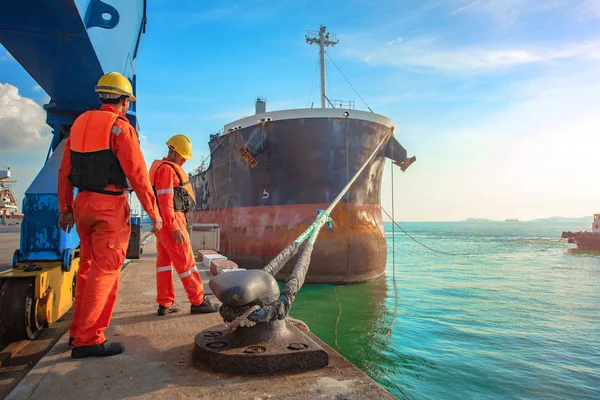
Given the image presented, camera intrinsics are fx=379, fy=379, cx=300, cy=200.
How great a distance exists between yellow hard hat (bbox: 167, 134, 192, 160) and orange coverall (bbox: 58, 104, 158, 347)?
1.11m

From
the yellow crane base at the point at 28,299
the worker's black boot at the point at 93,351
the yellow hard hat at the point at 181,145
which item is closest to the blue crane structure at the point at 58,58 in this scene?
the yellow crane base at the point at 28,299

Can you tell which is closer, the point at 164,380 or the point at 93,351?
the point at 164,380

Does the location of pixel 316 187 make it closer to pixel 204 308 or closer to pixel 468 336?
pixel 468 336

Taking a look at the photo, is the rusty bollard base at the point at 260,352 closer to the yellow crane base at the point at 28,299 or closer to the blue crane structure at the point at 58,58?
the yellow crane base at the point at 28,299

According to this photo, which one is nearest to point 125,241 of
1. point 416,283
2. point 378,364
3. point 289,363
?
point 289,363

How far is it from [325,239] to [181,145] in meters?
7.91

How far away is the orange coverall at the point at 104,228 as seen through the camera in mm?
2324

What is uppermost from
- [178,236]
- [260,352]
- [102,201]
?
[102,201]

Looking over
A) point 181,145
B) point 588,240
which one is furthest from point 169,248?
point 588,240

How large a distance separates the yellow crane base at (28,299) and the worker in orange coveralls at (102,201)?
0.67 metres

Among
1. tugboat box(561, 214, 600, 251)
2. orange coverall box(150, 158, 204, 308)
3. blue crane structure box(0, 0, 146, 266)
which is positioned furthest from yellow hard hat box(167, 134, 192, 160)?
tugboat box(561, 214, 600, 251)

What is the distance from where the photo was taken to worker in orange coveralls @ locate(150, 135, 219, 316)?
3.33 meters

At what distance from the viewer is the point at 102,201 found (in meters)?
2.40

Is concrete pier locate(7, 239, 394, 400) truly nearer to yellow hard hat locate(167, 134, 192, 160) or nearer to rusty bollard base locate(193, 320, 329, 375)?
rusty bollard base locate(193, 320, 329, 375)
